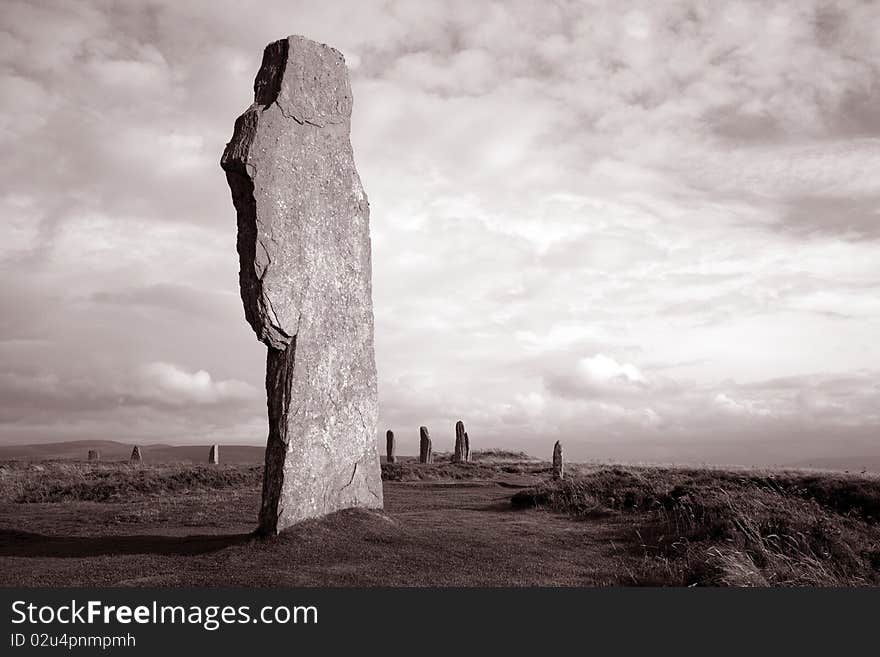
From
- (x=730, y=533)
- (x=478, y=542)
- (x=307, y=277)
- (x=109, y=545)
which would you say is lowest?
(x=109, y=545)

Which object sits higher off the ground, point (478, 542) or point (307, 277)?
point (307, 277)

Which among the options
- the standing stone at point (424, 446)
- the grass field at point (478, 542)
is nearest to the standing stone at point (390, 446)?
the standing stone at point (424, 446)

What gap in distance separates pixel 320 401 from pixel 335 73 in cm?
617

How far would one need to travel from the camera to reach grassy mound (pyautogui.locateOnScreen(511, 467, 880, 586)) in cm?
945

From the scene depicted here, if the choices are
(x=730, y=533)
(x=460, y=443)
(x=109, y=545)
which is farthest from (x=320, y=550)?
(x=460, y=443)

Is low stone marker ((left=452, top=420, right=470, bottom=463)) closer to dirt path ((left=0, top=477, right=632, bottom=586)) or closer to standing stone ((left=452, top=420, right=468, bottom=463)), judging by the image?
standing stone ((left=452, top=420, right=468, bottom=463))

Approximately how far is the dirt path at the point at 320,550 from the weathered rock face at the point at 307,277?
0.91 m

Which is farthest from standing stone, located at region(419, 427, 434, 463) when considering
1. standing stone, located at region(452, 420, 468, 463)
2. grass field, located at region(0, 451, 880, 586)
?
grass field, located at region(0, 451, 880, 586)

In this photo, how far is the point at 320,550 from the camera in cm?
1044

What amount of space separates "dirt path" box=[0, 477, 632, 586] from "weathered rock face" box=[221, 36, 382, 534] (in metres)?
0.91

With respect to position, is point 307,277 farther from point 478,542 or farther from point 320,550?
point 478,542

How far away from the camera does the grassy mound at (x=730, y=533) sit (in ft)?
31.0

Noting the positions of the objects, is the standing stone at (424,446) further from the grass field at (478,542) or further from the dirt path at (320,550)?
the dirt path at (320,550)

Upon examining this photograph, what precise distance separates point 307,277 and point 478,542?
5.10 metres
